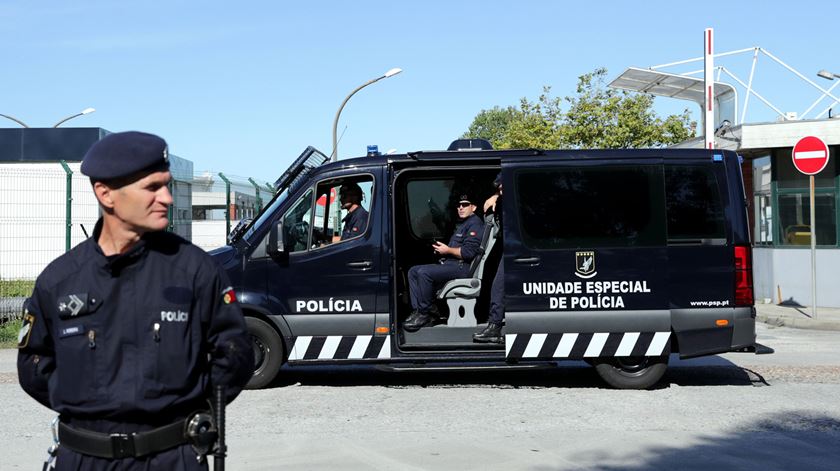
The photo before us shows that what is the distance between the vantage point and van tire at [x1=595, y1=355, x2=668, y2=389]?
29.8ft

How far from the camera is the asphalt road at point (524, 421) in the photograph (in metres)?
6.38

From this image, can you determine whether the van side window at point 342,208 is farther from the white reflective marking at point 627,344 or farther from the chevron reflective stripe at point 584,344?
the white reflective marking at point 627,344

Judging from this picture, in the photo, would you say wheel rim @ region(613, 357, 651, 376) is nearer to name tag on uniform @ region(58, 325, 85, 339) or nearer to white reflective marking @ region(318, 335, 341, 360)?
white reflective marking @ region(318, 335, 341, 360)

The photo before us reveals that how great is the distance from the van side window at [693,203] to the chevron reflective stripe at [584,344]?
0.94m

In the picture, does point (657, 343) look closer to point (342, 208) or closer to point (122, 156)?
point (342, 208)

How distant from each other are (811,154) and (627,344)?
26.3 ft

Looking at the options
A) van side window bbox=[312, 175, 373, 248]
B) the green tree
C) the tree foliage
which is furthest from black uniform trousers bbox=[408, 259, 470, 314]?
the green tree

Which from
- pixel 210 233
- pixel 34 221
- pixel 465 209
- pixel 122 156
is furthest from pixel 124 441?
pixel 210 233

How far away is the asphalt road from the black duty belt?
10.6ft

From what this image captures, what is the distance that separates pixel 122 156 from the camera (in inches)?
119

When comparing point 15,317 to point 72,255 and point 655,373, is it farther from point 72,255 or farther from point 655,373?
point 72,255

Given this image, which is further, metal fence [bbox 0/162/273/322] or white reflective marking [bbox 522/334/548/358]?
metal fence [bbox 0/162/273/322]

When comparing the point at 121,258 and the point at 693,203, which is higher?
the point at 693,203

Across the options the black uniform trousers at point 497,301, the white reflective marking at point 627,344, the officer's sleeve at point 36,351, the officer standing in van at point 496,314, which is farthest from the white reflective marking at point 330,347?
the officer's sleeve at point 36,351
